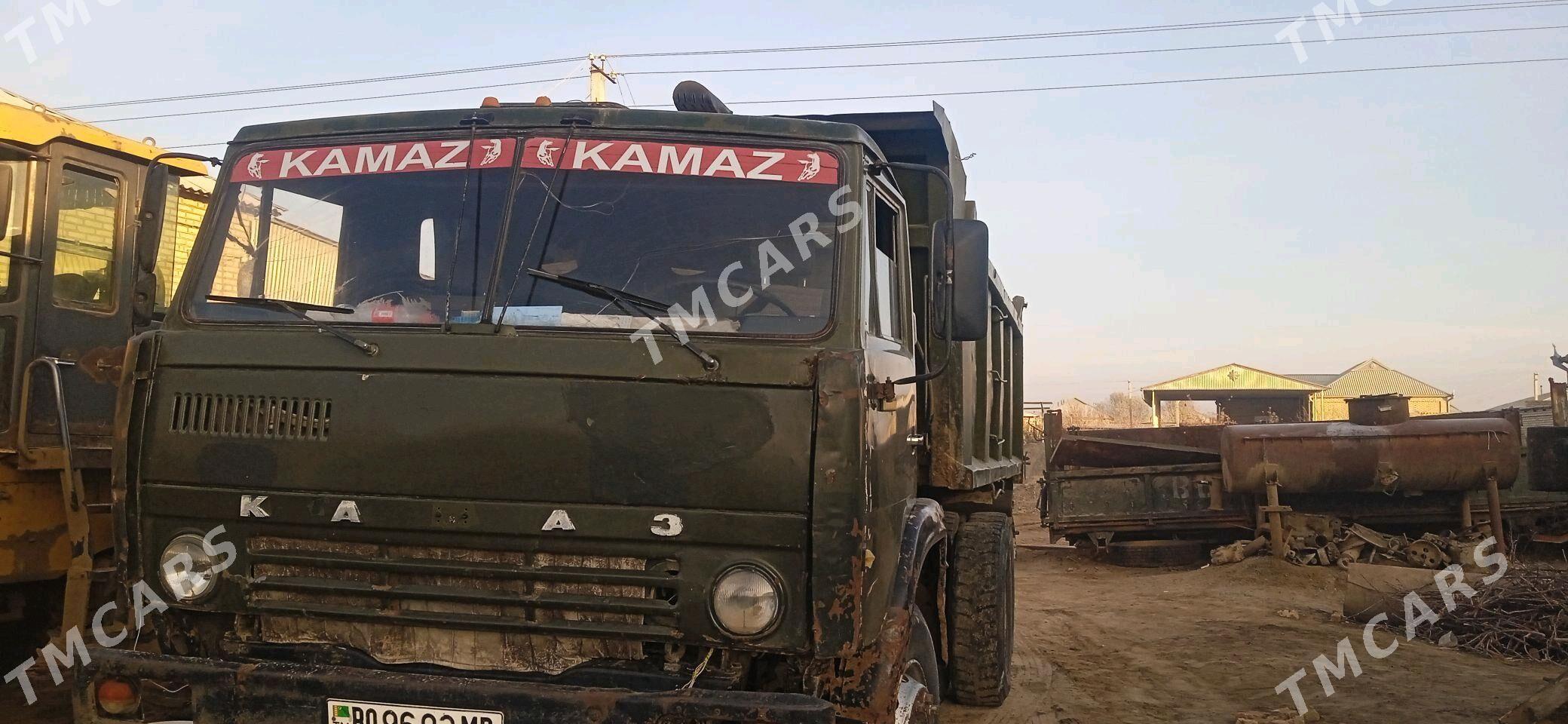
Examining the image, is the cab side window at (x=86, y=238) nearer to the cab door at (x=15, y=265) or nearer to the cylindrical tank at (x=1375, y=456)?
the cab door at (x=15, y=265)

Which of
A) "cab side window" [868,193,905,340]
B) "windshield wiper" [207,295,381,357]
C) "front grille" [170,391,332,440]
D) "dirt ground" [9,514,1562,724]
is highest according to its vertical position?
"cab side window" [868,193,905,340]

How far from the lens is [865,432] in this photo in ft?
9.96

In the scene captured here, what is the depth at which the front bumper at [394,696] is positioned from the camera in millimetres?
2773

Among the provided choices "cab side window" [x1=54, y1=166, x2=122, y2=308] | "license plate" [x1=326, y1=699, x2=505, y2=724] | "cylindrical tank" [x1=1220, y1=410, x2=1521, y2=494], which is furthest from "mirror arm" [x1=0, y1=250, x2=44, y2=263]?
"cylindrical tank" [x1=1220, y1=410, x2=1521, y2=494]

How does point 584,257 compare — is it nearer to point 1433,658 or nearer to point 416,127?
point 416,127

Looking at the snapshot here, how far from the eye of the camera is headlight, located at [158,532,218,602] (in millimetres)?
3211

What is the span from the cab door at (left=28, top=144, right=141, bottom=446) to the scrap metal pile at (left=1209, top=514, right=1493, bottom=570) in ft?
36.9

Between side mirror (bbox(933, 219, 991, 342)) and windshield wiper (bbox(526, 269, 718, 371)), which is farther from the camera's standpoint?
side mirror (bbox(933, 219, 991, 342))

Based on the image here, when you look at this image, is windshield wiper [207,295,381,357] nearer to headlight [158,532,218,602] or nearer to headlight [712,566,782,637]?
headlight [158,532,218,602]

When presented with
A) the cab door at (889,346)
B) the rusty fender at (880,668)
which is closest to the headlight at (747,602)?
the rusty fender at (880,668)

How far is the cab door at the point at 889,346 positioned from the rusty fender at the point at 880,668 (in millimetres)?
281

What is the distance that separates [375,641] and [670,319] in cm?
129

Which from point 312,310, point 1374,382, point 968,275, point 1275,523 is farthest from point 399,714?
point 1374,382

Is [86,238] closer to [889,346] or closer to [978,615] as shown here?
[889,346]
